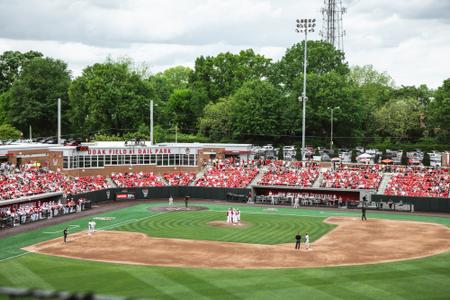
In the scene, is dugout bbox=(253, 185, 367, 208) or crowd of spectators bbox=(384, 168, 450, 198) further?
dugout bbox=(253, 185, 367, 208)

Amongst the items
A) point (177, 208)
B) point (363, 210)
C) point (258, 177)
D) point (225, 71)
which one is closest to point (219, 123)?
point (225, 71)

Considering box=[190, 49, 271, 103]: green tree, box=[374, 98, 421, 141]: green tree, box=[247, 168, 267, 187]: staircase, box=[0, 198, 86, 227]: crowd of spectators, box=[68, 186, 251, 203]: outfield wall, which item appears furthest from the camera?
box=[190, 49, 271, 103]: green tree

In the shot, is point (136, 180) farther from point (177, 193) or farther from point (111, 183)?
point (177, 193)

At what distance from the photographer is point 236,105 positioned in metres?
94.8

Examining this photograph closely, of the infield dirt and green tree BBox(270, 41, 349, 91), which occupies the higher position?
green tree BBox(270, 41, 349, 91)

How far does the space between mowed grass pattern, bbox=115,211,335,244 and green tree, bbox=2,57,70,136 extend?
56.2 m

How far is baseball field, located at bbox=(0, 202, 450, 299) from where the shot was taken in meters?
28.8

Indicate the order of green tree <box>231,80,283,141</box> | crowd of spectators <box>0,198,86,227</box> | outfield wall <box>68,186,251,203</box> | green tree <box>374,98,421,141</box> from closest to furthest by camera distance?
1. crowd of spectators <box>0,198,86,227</box>
2. outfield wall <box>68,186,251,203</box>
3. green tree <box>231,80,283,141</box>
4. green tree <box>374,98,421,141</box>

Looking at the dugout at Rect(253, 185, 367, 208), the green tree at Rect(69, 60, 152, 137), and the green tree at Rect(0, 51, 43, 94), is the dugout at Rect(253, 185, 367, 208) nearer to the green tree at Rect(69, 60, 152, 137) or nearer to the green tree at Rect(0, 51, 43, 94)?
the green tree at Rect(69, 60, 152, 137)

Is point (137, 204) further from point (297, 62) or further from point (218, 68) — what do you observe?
point (218, 68)

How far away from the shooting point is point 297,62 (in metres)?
103

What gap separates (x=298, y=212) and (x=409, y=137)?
49.1 m

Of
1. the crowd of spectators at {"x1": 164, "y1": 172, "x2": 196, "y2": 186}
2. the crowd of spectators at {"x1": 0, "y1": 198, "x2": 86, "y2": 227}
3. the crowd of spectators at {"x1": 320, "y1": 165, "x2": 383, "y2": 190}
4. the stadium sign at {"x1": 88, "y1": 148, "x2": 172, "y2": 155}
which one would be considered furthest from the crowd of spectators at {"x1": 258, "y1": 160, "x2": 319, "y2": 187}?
the crowd of spectators at {"x1": 0, "y1": 198, "x2": 86, "y2": 227}

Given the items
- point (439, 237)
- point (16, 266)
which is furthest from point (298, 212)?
point (16, 266)
